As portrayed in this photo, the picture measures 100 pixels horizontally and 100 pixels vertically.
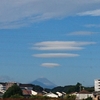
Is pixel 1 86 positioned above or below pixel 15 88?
above

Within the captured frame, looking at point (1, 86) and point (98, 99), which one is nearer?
point (98, 99)

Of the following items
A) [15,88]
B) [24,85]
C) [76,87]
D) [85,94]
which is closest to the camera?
[85,94]

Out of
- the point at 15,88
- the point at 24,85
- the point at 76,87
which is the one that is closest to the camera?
the point at 15,88

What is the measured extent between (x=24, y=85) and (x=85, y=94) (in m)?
110

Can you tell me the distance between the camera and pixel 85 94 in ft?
270

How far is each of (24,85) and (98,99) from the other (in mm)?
135102

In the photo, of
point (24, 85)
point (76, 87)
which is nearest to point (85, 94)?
point (76, 87)

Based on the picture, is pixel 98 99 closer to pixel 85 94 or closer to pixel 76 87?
pixel 85 94

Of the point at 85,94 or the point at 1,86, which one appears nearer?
the point at 85,94

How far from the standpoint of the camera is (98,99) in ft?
188

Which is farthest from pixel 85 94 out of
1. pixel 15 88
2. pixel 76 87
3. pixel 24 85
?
pixel 24 85

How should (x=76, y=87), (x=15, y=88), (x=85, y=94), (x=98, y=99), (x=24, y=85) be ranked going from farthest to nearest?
(x=24, y=85) < (x=76, y=87) < (x=15, y=88) < (x=85, y=94) < (x=98, y=99)

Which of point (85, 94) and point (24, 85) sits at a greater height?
point (24, 85)

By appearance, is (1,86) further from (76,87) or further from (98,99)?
(98,99)
